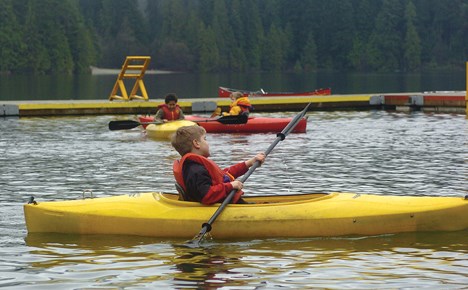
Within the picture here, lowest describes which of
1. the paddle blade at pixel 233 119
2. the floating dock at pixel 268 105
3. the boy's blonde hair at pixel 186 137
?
the floating dock at pixel 268 105

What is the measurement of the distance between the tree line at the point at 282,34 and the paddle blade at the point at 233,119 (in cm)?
13354

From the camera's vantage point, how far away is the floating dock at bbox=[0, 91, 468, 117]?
121 feet

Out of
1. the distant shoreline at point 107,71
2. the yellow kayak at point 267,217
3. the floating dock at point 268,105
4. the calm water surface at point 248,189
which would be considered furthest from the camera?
the distant shoreline at point 107,71

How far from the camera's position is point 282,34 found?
183 m

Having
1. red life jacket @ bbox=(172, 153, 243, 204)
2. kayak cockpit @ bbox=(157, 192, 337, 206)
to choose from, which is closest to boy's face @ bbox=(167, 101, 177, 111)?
kayak cockpit @ bbox=(157, 192, 337, 206)

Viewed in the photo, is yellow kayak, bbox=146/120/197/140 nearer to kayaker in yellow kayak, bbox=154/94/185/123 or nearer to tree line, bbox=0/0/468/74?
kayaker in yellow kayak, bbox=154/94/185/123

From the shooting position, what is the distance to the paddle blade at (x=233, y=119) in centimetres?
2758

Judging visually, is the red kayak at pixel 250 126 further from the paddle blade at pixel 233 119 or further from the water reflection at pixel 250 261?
the water reflection at pixel 250 261

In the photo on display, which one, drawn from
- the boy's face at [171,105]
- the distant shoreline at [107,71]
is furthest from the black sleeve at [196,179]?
the distant shoreline at [107,71]

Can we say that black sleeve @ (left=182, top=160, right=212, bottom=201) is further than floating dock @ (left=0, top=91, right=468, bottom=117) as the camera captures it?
No

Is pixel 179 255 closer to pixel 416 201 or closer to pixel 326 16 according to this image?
pixel 416 201

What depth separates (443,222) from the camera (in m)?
12.3

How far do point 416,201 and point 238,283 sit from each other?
3.20 m

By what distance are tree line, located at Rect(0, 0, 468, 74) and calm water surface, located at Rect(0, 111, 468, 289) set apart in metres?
134
